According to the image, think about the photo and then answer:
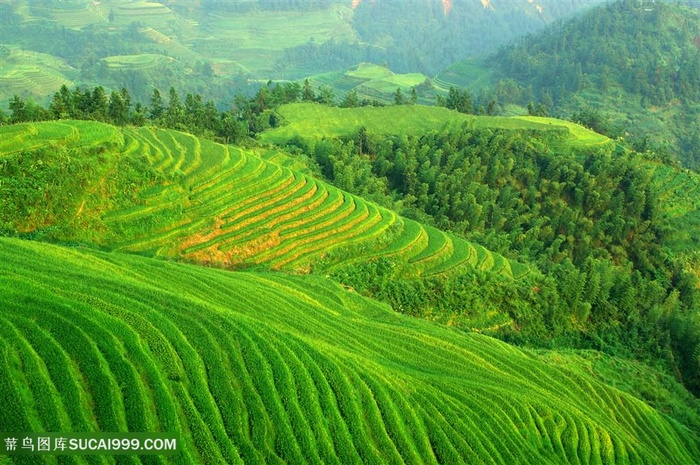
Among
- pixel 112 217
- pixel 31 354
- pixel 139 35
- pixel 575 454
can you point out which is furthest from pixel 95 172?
pixel 139 35

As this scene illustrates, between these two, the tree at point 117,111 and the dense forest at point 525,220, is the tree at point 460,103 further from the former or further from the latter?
the tree at point 117,111

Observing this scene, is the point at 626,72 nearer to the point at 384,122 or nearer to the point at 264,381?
the point at 384,122

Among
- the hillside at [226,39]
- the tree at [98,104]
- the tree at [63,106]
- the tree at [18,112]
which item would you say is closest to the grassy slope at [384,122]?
the tree at [98,104]

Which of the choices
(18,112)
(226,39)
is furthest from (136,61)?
(18,112)

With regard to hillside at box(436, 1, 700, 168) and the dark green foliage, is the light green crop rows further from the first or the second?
hillside at box(436, 1, 700, 168)

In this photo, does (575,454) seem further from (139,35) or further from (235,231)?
(139,35)

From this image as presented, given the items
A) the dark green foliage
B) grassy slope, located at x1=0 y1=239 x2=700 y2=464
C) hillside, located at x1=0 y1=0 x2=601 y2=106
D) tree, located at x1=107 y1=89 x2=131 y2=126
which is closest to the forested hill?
hillside, located at x1=0 y1=0 x2=601 y2=106
